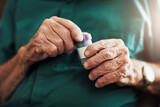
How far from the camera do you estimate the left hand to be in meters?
0.57

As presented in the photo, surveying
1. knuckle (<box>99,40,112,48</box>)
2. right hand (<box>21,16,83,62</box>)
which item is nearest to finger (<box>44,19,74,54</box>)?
right hand (<box>21,16,83,62</box>)

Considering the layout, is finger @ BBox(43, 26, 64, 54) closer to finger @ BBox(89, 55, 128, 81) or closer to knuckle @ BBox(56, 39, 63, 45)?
knuckle @ BBox(56, 39, 63, 45)

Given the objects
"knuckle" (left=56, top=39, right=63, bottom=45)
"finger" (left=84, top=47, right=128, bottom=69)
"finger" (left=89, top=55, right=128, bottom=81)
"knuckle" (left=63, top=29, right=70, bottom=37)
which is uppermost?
"knuckle" (left=63, top=29, right=70, bottom=37)

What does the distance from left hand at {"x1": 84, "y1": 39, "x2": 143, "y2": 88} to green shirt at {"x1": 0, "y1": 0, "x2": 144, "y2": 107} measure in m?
0.08

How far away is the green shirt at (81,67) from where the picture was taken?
678mm

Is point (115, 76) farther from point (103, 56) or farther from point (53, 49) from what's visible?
point (53, 49)

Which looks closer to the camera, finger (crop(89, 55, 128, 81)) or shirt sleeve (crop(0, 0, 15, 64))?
finger (crop(89, 55, 128, 81))

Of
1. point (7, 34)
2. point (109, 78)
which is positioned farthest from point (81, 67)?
point (7, 34)

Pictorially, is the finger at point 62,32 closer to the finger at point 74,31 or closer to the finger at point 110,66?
the finger at point 74,31

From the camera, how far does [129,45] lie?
723mm

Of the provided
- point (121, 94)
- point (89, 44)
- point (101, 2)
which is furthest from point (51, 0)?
point (121, 94)

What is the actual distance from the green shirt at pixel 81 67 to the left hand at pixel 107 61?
0.08 m

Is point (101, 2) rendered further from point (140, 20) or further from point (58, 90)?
point (58, 90)

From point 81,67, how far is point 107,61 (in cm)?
16
